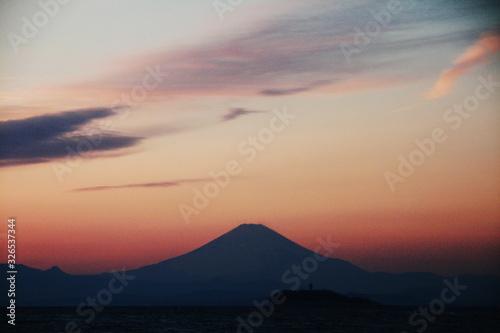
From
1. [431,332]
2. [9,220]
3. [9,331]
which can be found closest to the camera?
[9,220]

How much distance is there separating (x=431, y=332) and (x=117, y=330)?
39991 mm

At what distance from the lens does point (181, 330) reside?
7856 cm

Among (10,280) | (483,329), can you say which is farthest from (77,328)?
(483,329)

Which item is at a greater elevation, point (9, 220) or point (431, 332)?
point (9, 220)

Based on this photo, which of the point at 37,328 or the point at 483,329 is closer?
the point at 37,328

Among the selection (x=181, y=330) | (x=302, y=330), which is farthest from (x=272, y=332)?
(x=181, y=330)

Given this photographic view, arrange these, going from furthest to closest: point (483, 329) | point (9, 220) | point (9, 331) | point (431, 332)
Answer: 1. point (483, 329)
2. point (431, 332)
3. point (9, 331)
4. point (9, 220)

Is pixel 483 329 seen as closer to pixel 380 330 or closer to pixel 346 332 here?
pixel 380 330

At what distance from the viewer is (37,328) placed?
75875 mm

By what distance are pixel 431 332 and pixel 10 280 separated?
58356 millimetres

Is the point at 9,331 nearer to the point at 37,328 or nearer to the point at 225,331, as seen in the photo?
the point at 37,328

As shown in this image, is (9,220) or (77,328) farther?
(77,328)

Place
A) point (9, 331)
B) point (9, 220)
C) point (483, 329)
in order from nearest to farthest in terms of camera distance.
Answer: point (9, 220) → point (9, 331) → point (483, 329)

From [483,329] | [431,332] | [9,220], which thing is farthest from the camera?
[483,329]
